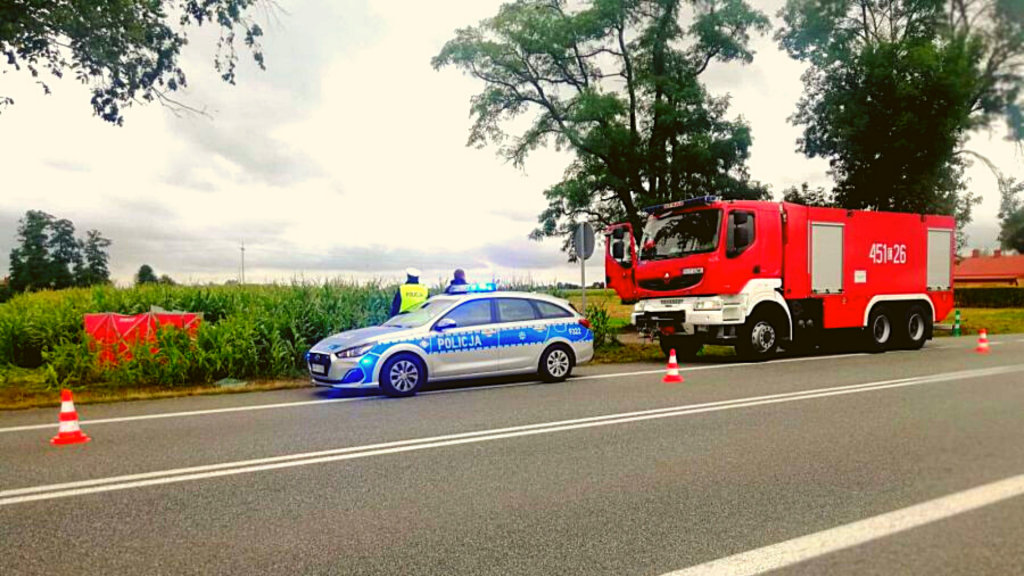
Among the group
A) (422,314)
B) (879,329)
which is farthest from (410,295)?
(879,329)

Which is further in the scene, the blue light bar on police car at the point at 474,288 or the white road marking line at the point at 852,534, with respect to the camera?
the blue light bar on police car at the point at 474,288

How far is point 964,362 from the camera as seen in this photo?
14.1m

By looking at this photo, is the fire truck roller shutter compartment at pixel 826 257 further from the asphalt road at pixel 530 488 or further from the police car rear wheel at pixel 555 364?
the police car rear wheel at pixel 555 364

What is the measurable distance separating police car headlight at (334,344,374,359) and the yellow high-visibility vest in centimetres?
274

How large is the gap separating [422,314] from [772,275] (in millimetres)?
7688

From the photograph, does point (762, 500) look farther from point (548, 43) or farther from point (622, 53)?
point (622, 53)

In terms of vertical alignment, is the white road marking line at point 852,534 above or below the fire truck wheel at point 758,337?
below

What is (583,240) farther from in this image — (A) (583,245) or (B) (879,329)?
(B) (879,329)

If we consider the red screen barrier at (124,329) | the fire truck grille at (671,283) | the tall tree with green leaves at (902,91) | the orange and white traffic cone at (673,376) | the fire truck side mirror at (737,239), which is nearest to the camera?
the orange and white traffic cone at (673,376)

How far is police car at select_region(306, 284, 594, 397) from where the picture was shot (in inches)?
399

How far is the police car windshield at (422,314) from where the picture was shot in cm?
1093

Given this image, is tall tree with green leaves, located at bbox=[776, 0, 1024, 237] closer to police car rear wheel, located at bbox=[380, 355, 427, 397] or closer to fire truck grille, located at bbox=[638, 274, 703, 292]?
fire truck grille, located at bbox=[638, 274, 703, 292]

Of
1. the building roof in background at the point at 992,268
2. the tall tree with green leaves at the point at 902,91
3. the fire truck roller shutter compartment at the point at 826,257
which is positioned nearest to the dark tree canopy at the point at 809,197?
the tall tree with green leaves at the point at 902,91

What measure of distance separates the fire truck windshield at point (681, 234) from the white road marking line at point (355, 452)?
4936 mm
